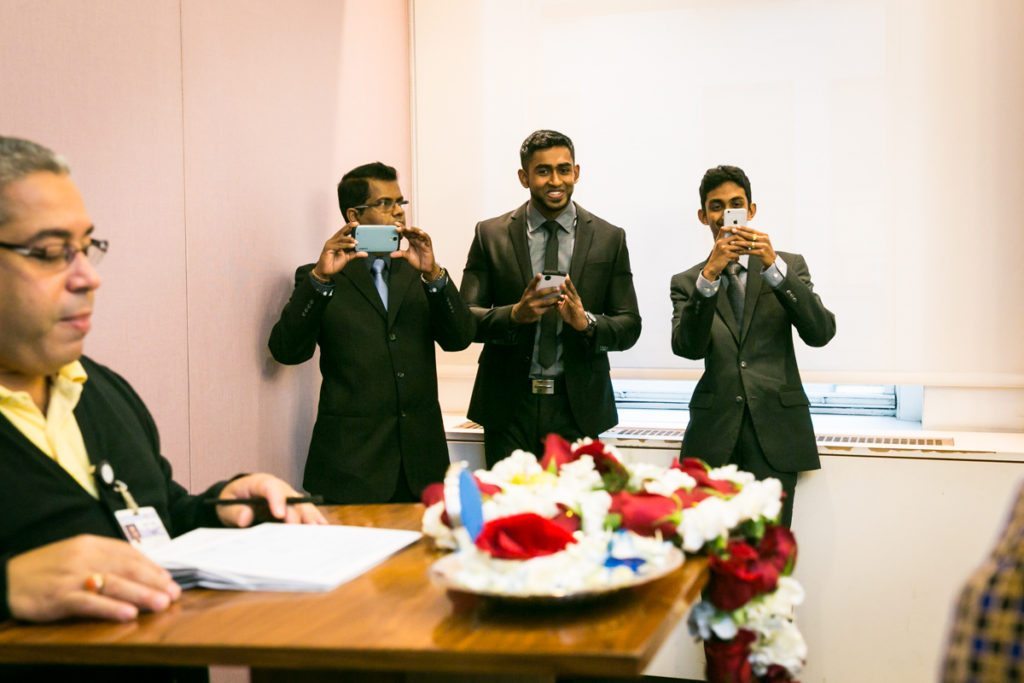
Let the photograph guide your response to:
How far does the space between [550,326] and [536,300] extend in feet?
0.92

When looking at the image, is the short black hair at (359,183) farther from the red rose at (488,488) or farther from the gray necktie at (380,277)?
the red rose at (488,488)

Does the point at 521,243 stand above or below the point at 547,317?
above

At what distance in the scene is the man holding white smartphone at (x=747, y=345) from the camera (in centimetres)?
344

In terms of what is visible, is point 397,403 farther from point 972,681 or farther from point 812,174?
point 972,681

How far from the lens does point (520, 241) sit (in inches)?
149

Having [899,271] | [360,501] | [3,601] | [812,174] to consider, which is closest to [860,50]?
[812,174]

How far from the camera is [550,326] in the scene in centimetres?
367

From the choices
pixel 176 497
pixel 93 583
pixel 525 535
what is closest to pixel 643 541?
pixel 525 535

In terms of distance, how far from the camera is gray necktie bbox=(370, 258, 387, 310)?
3.57 meters

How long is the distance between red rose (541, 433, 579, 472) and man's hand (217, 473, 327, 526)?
41 cm

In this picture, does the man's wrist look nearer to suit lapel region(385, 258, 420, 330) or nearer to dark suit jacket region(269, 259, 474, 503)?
dark suit jacket region(269, 259, 474, 503)

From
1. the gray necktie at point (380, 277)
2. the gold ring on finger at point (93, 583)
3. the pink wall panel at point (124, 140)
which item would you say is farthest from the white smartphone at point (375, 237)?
the gold ring on finger at point (93, 583)

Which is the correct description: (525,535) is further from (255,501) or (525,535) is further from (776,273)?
(776,273)

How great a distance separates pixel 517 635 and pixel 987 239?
3.32m
